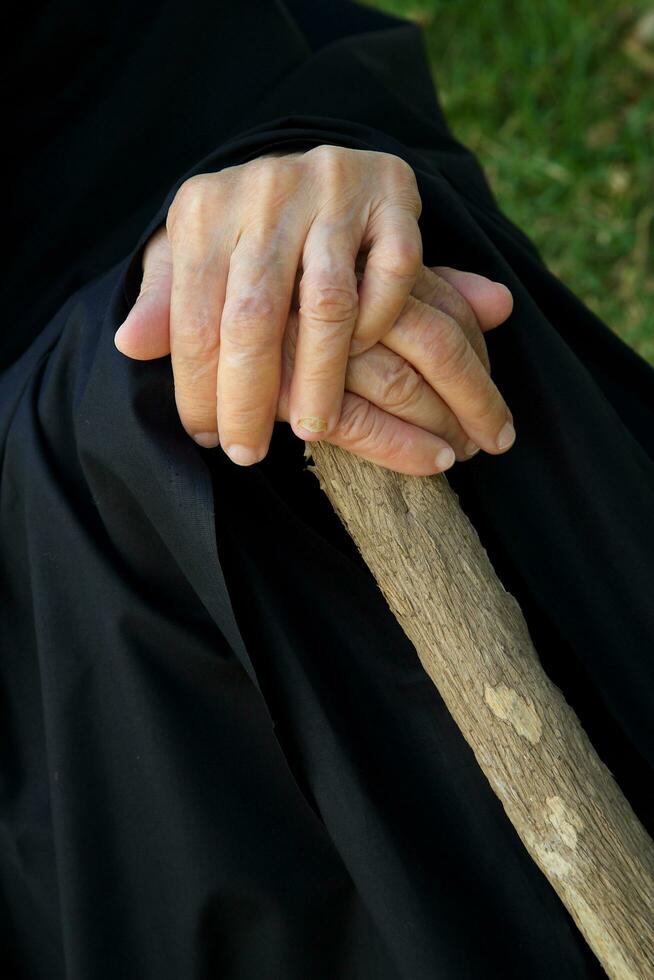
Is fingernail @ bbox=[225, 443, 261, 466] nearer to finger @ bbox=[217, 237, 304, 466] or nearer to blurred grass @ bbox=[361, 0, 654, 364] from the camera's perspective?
finger @ bbox=[217, 237, 304, 466]

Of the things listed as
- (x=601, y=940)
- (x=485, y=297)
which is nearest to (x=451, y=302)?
(x=485, y=297)

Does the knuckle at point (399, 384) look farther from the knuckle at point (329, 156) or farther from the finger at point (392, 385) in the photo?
the knuckle at point (329, 156)

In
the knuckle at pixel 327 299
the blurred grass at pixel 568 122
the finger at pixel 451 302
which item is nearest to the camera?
the knuckle at pixel 327 299

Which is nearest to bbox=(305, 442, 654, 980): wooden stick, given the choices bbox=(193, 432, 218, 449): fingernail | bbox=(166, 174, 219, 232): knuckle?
bbox=(193, 432, 218, 449): fingernail

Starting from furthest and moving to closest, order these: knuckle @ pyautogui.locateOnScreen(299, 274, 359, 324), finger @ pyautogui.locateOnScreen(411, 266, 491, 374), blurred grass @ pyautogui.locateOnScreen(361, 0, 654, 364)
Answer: blurred grass @ pyautogui.locateOnScreen(361, 0, 654, 364)
finger @ pyautogui.locateOnScreen(411, 266, 491, 374)
knuckle @ pyautogui.locateOnScreen(299, 274, 359, 324)

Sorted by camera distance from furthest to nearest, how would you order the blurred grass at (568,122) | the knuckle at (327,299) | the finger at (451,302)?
the blurred grass at (568,122) → the finger at (451,302) → the knuckle at (327,299)

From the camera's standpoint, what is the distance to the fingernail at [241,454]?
98 cm

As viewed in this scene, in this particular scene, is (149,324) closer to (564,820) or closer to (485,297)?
(485,297)

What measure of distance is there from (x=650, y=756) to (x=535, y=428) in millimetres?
417

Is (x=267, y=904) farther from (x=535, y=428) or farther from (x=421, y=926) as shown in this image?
(x=535, y=428)

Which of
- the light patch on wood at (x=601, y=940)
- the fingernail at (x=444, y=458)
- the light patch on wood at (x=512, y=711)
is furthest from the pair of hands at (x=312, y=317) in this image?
the light patch on wood at (x=601, y=940)

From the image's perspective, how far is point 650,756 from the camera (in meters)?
1.15

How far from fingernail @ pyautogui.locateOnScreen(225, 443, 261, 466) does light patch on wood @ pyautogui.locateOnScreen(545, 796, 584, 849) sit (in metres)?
0.46

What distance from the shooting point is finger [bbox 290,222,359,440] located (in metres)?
0.92
